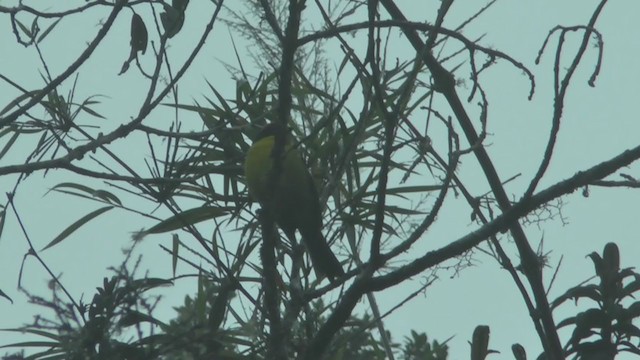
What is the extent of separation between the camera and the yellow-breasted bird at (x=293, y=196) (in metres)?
3.54

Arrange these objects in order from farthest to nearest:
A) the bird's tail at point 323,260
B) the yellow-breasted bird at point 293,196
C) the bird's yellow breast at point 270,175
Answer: the bird's tail at point 323,260 < the yellow-breasted bird at point 293,196 < the bird's yellow breast at point 270,175

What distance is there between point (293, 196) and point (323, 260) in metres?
0.53

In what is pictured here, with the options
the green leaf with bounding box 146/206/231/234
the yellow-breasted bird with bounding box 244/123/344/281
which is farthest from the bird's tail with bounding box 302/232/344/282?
the green leaf with bounding box 146/206/231/234

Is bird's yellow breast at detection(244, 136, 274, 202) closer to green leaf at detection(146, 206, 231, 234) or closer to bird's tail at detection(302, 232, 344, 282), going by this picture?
green leaf at detection(146, 206, 231, 234)

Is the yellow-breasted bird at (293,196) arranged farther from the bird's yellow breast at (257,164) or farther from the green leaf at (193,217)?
the green leaf at (193,217)

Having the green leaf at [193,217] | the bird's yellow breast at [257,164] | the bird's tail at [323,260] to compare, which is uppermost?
the bird's yellow breast at [257,164]

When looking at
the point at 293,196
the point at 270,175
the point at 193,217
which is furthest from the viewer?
the point at 293,196

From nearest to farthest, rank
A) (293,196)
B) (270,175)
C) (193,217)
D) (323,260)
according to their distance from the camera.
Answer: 1. (270,175)
2. (323,260)
3. (193,217)
4. (293,196)

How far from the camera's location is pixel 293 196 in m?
4.14

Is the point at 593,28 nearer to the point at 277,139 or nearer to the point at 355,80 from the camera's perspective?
the point at 355,80

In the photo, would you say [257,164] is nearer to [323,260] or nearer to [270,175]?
[323,260]

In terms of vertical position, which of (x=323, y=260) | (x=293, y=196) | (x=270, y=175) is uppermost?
(x=293, y=196)

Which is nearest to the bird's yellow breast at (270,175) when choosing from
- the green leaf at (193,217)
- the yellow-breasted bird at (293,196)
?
the yellow-breasted bird at (293,196)

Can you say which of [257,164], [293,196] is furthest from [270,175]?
[293,196]
